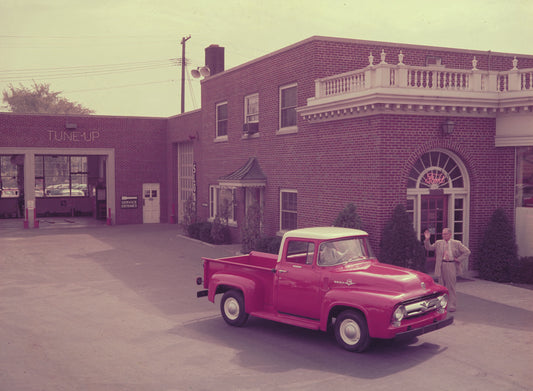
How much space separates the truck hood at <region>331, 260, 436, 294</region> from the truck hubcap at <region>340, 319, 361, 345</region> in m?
0.61

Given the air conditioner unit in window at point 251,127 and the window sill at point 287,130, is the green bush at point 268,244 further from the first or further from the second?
the air conditioner unit in window at point 251,127

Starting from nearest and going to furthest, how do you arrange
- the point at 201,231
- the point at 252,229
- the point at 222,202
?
the point at 252,229, the point at 201,231, the point at 222,202

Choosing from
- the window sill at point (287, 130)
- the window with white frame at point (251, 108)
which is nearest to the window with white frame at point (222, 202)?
the window with white frame at point (251, 108)

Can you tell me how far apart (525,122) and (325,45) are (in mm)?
6745

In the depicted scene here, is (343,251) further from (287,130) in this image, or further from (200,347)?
(287,130)

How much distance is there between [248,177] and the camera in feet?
71.5

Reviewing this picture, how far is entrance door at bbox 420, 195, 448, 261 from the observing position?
16828 mm

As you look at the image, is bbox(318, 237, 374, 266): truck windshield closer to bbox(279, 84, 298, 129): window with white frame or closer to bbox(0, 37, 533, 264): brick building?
bbox(0, 37, 533, 264): brick building

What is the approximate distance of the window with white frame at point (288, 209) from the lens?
20.4 meters

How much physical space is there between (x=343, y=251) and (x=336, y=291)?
3.24ft

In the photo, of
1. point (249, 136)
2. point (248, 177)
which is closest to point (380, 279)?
point (248, 177)

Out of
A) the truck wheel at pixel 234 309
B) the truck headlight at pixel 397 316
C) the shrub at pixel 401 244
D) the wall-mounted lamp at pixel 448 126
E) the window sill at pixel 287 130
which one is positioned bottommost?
the truck wheel at pixel 234 309

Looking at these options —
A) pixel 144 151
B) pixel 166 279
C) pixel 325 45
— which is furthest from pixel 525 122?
pixel 144 151

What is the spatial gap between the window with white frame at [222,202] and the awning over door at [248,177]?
1.40m
